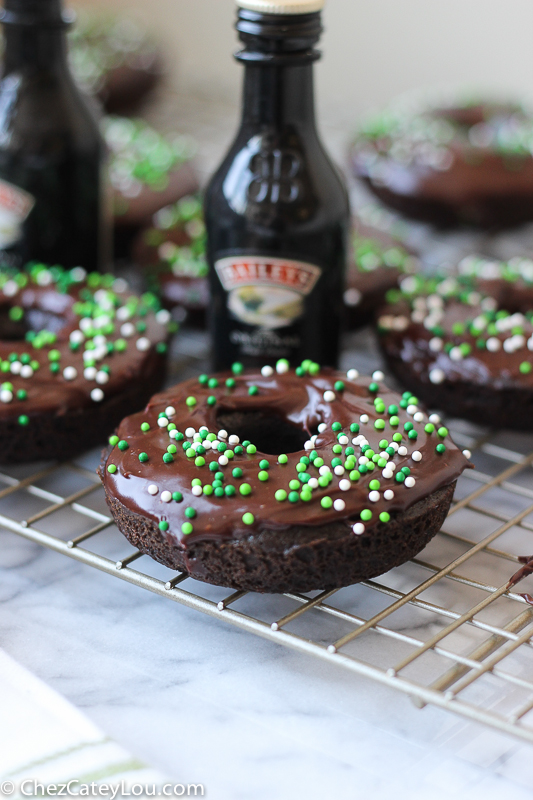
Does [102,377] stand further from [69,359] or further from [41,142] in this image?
[41,142]

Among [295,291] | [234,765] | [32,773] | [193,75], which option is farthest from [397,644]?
[193,75]

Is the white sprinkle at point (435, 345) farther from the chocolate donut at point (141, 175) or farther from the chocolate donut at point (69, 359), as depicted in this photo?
the chocolate donut at point (141, 175)

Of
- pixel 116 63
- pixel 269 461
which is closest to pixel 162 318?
pixel 269 461

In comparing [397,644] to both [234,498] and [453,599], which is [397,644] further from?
[234,498]

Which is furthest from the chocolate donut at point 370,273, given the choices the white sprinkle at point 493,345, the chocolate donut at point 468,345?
the white sprinkle at point 493,345

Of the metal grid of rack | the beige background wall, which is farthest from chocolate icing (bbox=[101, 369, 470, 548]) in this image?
the beige background wall
